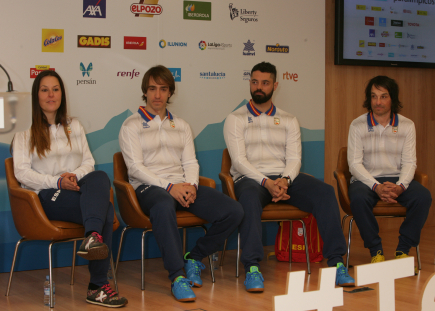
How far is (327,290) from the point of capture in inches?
60.9

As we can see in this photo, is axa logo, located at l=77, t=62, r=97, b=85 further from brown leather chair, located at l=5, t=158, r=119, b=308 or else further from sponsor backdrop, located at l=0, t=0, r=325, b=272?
brown leather chair, located at l=5, t=158, r=119, b=308

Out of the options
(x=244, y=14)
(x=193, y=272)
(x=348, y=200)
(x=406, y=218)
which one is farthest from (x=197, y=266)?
(x=244, y=14)

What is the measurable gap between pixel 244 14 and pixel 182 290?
2440 mm

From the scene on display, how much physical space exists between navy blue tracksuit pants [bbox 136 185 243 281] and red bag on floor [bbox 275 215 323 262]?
82 centimetres

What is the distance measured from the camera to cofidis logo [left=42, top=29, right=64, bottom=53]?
134 inches

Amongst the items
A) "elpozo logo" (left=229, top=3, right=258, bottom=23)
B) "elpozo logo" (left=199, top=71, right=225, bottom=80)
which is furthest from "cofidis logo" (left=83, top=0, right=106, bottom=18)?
"elpozo logo" (left=229, top=3, right=258, bottom=23)

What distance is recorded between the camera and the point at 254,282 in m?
2.78

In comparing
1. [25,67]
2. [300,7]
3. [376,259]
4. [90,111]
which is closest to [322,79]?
[300,7]

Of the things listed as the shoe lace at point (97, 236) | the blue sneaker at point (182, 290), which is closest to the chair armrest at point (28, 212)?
the shoe lace at point (97, 236)

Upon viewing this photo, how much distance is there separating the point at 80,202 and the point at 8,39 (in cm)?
146

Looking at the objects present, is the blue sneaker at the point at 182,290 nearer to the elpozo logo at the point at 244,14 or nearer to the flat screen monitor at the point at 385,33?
the elpozo logo at the point at 244,14

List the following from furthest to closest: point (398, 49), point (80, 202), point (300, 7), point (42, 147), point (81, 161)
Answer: point (398, 49) → point (300, 7) → point (81, 161) → point (42, 147) → point (80, 202)

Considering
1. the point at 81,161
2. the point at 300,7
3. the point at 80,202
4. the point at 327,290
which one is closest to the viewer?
the point at 327,290

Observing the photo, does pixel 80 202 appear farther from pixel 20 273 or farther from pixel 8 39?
pixel 8 39
